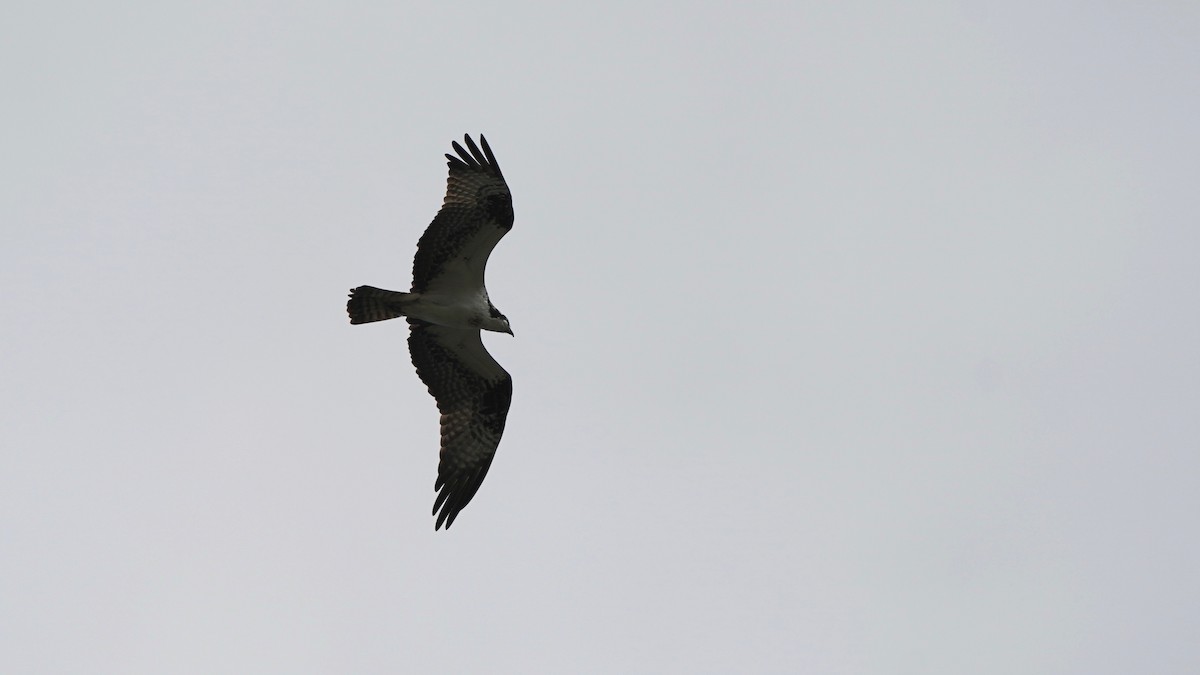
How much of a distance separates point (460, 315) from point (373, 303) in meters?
1.09

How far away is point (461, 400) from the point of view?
58.6 feet

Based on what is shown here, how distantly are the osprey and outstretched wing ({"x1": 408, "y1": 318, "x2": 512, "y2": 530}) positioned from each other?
0.01m

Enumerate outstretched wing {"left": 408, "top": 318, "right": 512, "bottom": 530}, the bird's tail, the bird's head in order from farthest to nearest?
outstretched wing {"left": 408, "top": 318, "right": 512, "bottom": 530}, the bird's head, the bird's tail

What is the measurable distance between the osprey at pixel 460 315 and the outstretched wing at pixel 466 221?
1 cm

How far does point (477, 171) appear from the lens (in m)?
16.4

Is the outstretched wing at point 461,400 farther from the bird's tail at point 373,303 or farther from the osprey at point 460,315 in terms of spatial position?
the bird's tail at point 373,303

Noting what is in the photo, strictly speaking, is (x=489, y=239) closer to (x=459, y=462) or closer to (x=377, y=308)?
(x=377, y=308)

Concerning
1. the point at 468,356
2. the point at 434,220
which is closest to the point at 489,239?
the point at 434,220

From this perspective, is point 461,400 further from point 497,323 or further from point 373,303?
point 373,303

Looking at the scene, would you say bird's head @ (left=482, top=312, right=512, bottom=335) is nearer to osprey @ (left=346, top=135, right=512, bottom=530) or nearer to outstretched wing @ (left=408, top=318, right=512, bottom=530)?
osprey @ (left=346, top=135, right=512, bottom=530)

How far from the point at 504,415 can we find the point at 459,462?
2.89 ft

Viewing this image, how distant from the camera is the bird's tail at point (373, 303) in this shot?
53.4 feet

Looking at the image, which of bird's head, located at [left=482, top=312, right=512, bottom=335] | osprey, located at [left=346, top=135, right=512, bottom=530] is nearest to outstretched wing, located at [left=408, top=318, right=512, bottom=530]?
osprey, located at [left=346, top=135, right=512, bottom=530]

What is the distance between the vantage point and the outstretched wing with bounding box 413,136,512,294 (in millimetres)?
16344
